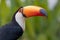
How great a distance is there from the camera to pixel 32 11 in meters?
4.55

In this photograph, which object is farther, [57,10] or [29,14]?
[57,10]

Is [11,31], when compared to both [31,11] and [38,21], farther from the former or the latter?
[38,21]

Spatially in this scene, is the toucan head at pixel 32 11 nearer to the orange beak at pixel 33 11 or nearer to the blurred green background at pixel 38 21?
the orange beak at pixel 33 11

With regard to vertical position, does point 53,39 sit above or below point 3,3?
below

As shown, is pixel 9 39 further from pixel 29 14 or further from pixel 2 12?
pixel 2 12

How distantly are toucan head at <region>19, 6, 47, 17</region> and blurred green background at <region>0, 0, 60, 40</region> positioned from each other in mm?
870

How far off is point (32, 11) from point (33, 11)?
2 cm

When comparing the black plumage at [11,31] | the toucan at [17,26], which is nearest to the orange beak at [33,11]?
the toucan at [17,26]

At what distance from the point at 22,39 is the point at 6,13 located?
1.43 feet

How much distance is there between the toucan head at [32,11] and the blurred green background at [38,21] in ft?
2.85

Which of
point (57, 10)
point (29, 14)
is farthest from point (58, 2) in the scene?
point (29, 14)

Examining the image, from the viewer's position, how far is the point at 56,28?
18.9 feet

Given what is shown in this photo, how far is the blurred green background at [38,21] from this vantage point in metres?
5.53

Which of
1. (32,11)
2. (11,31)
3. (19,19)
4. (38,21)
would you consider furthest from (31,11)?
(38,21)
